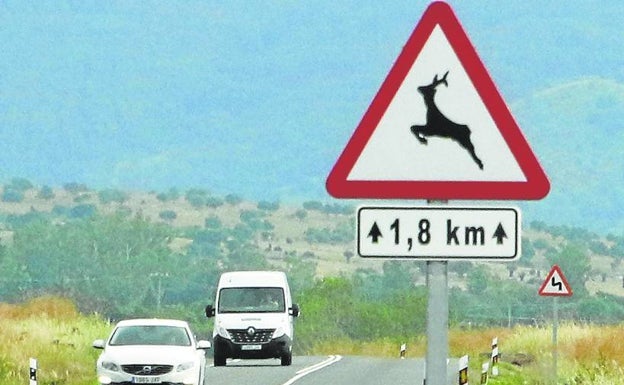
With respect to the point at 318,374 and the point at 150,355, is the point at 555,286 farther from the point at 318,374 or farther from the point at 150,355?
the point at 150,355

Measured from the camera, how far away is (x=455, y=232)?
8.24 metres

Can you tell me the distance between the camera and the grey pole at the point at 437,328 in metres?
→ 8.00

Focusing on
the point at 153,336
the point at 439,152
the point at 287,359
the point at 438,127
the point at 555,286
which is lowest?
the point at 287,359

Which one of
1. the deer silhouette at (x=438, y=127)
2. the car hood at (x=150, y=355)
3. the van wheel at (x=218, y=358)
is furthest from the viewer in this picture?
the van wheel at (x=218, y=358)

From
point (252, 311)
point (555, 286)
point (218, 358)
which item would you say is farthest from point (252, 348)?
point (555, 286)

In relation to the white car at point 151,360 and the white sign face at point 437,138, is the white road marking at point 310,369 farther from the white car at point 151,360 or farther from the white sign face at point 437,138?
the white sign face at point 437,138

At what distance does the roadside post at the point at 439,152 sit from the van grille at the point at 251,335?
3673 cm

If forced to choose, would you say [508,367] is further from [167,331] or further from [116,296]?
[116,296]

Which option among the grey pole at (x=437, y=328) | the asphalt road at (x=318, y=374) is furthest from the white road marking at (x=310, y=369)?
the grey pole at (x=437, y=328)

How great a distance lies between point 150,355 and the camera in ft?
101

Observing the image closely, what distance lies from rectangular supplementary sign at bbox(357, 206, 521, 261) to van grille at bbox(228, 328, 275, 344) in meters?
36.7

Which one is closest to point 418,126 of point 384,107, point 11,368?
point 384,107

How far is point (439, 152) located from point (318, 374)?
119 feet

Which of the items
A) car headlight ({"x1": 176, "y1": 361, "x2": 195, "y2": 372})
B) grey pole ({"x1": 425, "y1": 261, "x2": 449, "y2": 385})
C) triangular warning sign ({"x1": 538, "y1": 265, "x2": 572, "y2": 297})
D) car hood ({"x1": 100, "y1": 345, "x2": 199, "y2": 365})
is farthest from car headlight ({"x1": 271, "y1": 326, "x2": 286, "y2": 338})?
grey pole ({"x1": 425, "y1": 261, "x2": 449, "y2": 385})
